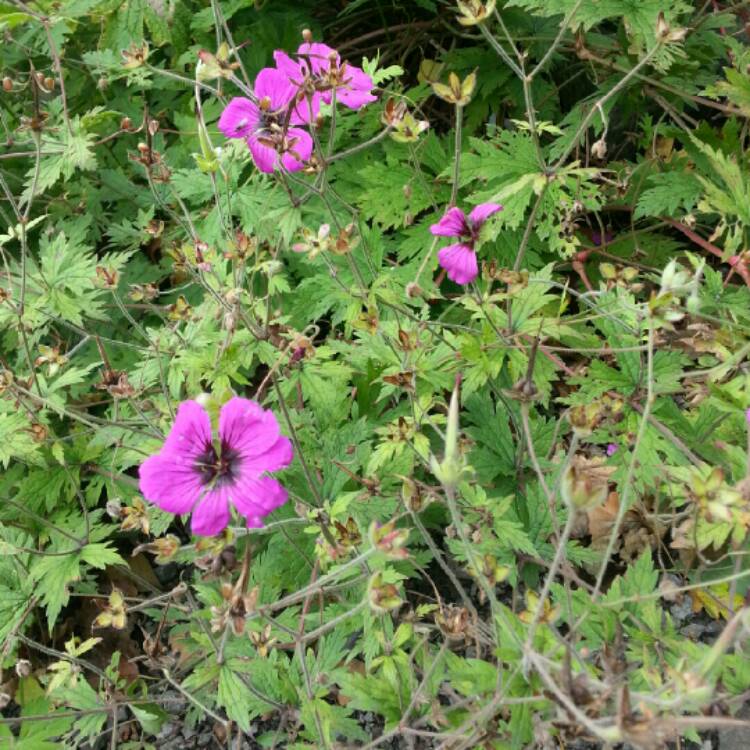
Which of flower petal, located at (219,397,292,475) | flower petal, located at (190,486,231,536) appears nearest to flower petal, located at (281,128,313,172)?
flower petal, located at (219,397,292,475)

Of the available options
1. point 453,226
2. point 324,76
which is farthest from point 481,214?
point 324,76

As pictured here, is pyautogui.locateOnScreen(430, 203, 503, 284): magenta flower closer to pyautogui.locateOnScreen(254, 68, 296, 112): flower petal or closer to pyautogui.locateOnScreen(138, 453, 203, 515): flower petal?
pyautogui.locateOnScreen(254, 68, 296, 112): flower petal

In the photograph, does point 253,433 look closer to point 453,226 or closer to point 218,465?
point 218,465

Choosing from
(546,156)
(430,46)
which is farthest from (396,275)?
(430,46)

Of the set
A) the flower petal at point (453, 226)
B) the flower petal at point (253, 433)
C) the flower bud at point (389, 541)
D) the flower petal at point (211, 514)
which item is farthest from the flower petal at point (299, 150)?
→ the flower bud at point (389, 541)

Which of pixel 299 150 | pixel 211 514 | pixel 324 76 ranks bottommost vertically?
pixel 211 514

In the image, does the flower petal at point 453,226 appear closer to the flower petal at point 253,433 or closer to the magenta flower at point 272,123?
the magenta flower at point 272,123

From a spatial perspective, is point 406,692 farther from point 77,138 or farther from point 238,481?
point 77,138
